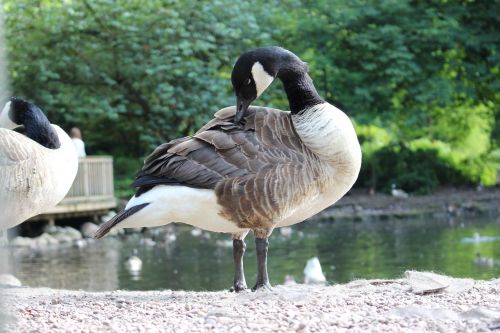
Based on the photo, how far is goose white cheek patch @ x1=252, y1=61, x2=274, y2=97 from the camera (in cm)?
652

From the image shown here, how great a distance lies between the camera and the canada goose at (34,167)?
7496 mm

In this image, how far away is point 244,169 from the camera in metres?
6.21

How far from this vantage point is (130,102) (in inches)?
1087

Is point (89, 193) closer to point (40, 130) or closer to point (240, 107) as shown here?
point (40, 130)

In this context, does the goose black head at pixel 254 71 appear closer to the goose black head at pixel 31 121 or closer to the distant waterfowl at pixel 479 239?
the goose black head at pixel 31 121

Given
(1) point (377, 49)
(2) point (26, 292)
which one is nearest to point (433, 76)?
(1) point (377, 49)

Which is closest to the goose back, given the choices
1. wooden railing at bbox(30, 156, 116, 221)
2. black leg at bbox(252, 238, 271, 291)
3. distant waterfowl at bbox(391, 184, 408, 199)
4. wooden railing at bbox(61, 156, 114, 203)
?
black leg at bbox(252, 238, 271, 291)

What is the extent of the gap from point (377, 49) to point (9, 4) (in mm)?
11795

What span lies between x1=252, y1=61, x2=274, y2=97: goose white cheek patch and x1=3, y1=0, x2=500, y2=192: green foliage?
17813 mm

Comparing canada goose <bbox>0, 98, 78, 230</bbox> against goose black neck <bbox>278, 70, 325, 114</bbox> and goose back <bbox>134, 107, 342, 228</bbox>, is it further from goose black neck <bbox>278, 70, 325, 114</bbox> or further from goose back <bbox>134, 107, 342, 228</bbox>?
goose black neck <bbox>278, 70, 325, 114</bbox>

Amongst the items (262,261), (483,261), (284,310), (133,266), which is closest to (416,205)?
(483,261)

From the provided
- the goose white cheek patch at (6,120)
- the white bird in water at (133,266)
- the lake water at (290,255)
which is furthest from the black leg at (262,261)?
the white bird in water at (133,266)

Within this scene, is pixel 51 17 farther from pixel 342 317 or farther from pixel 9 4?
pixel 342 317

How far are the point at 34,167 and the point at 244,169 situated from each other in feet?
7.95
